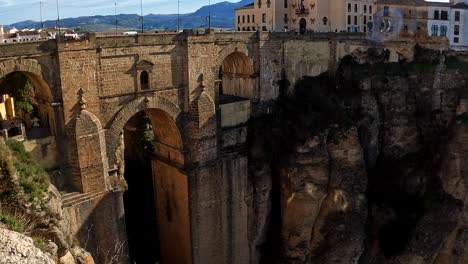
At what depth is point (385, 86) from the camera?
30594 millimetres

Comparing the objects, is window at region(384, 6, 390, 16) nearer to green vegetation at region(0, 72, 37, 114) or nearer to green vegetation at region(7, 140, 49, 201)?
green vegetation at region(0, 72, 37, 114)

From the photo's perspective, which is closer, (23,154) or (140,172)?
(23,154)

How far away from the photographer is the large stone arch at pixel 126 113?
67.8ft

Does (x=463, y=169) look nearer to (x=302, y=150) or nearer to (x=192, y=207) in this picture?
(x=302, y=150)

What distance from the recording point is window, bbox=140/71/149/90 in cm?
2178

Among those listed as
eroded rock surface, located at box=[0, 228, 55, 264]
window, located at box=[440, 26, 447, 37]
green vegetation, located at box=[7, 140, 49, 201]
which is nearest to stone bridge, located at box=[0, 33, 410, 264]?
green vegetation, located at box=[7, 140, 49, 201]

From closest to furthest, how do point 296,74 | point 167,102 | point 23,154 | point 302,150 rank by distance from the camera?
point 23,154 < point 167,102 < point 302,150 < point 296,74

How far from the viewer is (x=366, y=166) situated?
30.3 m

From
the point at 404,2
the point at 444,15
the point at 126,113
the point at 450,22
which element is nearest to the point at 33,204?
the point at 126,113

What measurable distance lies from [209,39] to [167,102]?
13.0 ft

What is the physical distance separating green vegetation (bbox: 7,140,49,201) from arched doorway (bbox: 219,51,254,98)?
12528 millimetres

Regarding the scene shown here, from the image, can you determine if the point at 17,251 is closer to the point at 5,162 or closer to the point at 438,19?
the point at 5,162

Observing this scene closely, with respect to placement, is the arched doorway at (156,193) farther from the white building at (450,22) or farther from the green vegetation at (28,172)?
the white building at (450,22)

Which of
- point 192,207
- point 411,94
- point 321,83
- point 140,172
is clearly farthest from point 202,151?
point 411,94
